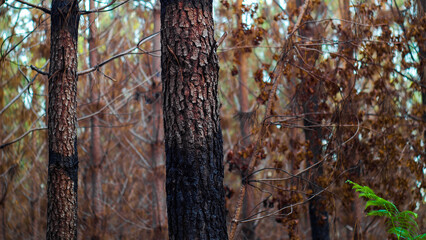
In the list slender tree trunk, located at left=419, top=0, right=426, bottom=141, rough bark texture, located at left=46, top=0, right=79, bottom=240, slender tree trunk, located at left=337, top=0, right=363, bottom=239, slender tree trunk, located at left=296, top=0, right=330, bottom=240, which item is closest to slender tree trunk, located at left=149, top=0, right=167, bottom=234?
slender tree trunk, located at left=296, top=0, right=330, bottom=240

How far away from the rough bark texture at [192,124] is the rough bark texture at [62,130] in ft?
4.50

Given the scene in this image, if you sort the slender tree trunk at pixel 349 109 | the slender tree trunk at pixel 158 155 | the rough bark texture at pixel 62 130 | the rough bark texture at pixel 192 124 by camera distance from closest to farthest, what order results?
the rough bark texture at pixel 192 124, the rough bark texture at pixel 62 130, the slender tree trunk at pixel 349 109, the slender tree trunk at pixel 158 155

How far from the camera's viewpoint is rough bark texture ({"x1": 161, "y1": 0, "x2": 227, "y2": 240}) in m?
3.73

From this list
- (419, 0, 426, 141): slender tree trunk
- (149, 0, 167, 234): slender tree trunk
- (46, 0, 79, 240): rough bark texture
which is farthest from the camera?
(149, 0, 167, 234): slender tree trunk

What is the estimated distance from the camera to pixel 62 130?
4.86m

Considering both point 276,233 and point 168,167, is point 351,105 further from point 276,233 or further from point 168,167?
point 276,233

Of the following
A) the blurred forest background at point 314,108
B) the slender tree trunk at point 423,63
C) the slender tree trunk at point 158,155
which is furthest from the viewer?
the slender tree trunk at point 158,155

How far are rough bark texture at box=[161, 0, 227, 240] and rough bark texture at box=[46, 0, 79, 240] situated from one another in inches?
54.0

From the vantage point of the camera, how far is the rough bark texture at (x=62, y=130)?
15.9ft

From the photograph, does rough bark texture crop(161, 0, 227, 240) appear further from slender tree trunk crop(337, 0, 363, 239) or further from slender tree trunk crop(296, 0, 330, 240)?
slender tree trunk crop(296, 0, 330, 240)

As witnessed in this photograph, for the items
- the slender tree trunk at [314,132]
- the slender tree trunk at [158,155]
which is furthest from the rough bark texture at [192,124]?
the slender tree trunk at [158,155]

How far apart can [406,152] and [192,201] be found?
4.72 m

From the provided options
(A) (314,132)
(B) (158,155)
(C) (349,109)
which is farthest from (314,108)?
(B) (158,155)

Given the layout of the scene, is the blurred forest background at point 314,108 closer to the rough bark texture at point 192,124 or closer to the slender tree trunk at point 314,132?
the slender tree trunk at point 314,132
